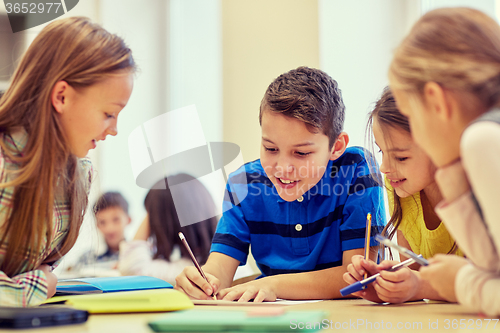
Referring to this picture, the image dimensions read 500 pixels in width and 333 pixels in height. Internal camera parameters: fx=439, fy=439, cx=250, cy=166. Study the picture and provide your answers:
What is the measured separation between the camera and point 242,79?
159 centimetres

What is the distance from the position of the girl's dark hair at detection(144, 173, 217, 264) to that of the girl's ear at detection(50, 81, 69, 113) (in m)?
1.01

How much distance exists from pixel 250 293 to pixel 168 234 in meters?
1.01

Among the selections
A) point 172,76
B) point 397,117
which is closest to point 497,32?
point 397,117

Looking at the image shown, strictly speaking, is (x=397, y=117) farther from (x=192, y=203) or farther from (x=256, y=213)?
(x=192, y=203)

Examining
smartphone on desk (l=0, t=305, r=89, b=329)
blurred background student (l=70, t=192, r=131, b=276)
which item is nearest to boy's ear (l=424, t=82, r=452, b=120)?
smartphone on desk (l=0, t=305, r=89, b=329)

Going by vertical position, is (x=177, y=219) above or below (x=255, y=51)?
below

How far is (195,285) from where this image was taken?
0.81m

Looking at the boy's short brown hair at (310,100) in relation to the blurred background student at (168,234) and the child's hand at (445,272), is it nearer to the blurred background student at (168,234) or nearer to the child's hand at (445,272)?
the child's hand at (445,272)

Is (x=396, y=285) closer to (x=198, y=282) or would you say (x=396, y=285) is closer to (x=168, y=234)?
(x=198, y=282)

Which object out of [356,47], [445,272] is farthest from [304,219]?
[356,47]

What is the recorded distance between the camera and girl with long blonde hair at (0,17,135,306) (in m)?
0.59

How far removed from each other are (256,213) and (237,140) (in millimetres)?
607

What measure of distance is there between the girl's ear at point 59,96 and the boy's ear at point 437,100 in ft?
1.59

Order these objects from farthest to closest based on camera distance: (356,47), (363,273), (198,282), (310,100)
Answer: (356,47) < (310,100) < (198,282) < (363,273)
